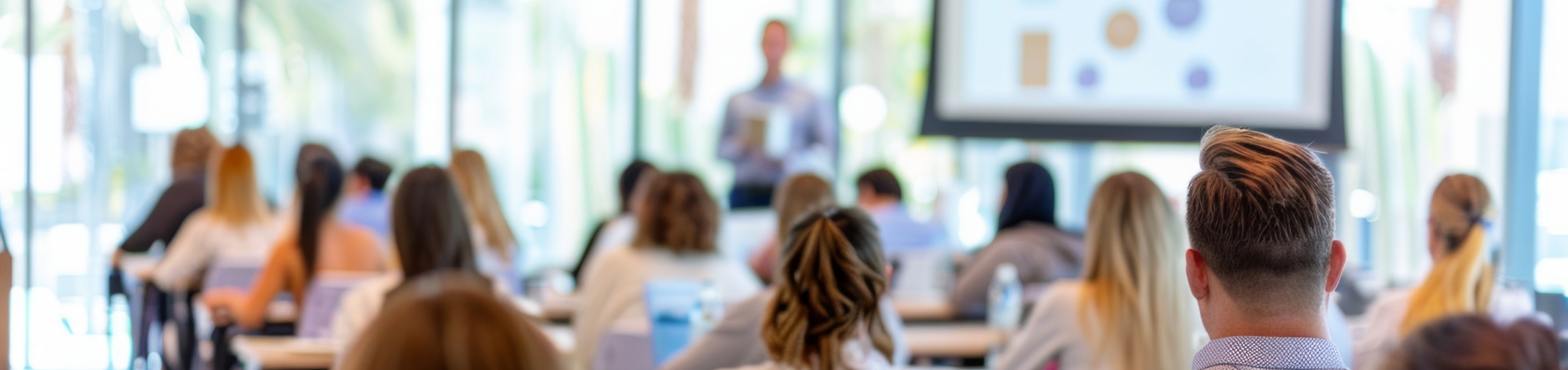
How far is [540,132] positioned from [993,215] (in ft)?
9.58

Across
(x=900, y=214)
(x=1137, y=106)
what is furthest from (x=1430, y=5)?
(x=900, y=214)

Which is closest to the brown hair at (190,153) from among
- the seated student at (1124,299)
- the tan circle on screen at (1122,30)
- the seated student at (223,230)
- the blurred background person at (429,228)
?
the seated student at (223,230)

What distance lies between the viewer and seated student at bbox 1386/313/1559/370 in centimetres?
88

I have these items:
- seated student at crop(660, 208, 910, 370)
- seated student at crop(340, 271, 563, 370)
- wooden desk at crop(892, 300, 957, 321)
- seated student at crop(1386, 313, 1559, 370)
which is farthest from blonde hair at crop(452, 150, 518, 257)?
seated student at crop(1386, 313, 1559, 370)

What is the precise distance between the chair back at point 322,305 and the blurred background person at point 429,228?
71 centimetres

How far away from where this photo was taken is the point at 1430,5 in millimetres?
6734

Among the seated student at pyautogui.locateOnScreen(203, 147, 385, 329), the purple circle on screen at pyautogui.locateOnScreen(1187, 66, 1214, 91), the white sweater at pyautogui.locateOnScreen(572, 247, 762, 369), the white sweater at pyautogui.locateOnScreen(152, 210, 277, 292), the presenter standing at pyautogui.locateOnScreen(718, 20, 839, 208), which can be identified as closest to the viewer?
the white sweater at pyautogui.locateOnScreen(572, 247, 762, 369)

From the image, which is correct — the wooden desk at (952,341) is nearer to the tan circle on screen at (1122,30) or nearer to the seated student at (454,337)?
the tan circle on screen at (1122,30)

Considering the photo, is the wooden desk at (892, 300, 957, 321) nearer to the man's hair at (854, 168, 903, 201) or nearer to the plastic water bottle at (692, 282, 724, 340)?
the plastic water bottle at (692, 282, 724, 340)

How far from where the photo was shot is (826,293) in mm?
2244

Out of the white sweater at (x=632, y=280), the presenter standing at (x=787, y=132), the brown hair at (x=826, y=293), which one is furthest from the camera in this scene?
the presenter standing at (x=787, y=132)

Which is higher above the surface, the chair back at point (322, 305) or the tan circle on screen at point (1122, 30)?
the tan circle on screen at point (1122, 30)

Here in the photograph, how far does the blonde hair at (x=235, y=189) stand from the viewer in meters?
5.19

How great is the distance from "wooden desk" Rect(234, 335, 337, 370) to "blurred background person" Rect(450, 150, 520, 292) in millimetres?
1104
